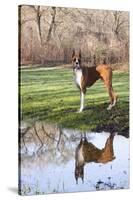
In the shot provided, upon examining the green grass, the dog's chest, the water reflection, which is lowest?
the water reflection

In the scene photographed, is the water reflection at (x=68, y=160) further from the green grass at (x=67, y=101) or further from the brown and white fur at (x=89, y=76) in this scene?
the brown and white fur at (x=89, y=76)

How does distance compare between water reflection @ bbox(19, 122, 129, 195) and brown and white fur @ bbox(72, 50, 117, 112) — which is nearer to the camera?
water reflection @ bbox(19, 122, 129, 195)

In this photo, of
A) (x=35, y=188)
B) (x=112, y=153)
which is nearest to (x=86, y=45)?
(x=112, y=153)

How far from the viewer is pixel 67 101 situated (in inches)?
97.2

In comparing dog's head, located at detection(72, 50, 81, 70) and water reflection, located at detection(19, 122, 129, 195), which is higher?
dog's head, located at detection(72, 50, 81, 70)

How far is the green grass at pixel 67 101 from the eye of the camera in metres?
2.41

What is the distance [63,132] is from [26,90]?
0.92 ft

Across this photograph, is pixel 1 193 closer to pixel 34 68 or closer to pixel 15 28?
pixel 34 68

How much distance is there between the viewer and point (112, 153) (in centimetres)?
252

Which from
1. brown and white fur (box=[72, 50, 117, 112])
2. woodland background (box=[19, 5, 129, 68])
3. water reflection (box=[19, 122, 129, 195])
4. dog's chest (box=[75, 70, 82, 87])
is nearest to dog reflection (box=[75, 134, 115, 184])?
water reflection (box=[19, 122, 129, 195])

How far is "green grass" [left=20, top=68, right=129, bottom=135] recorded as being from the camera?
2406mm

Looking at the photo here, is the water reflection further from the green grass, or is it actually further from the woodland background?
the woodland background

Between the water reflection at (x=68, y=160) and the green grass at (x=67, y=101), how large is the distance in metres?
0.05

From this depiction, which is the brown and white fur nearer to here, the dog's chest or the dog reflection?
the dog's chest
